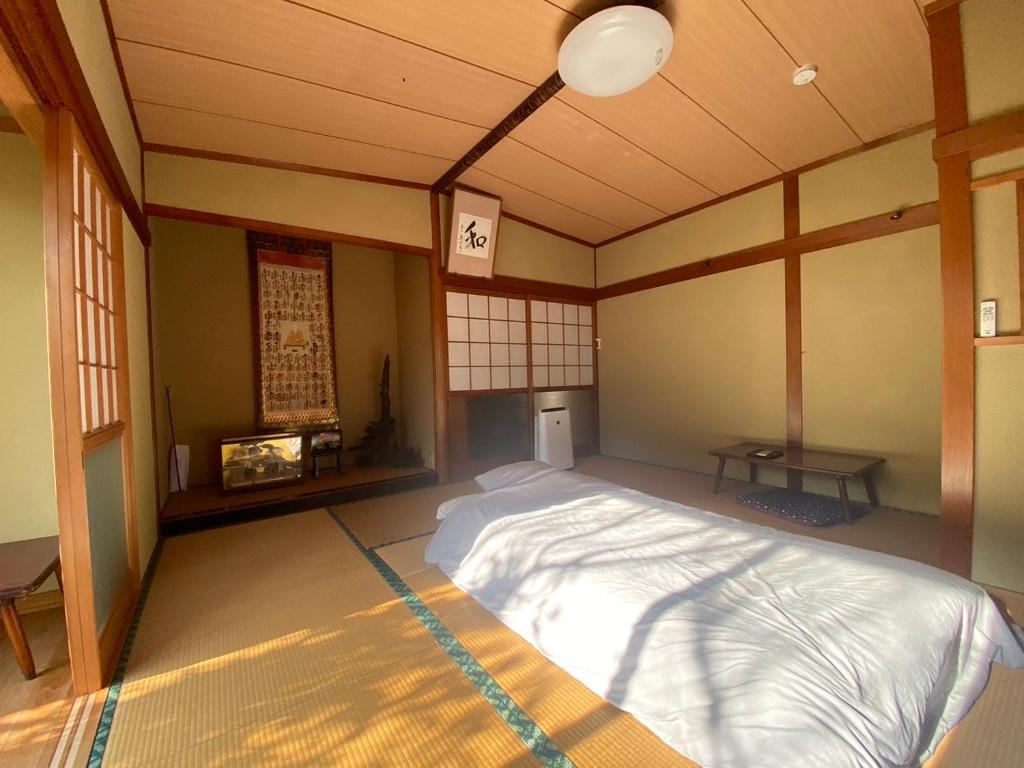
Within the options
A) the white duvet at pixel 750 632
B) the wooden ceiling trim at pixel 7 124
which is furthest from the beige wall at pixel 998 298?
the wooden ceiling trim at pixel 7 124

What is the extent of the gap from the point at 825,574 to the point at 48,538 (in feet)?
10.8

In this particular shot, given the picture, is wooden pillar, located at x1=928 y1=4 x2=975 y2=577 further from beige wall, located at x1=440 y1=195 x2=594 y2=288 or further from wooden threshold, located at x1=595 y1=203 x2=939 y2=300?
beige wall, located at x1=440 y1=195 x2=594 y2=288

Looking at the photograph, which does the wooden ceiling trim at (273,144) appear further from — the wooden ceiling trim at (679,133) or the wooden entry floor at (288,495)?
the wooden entry floor at (288,495)

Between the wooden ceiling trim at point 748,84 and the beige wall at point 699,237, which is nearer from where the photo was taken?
the wooden ceiling trim at point 748,84

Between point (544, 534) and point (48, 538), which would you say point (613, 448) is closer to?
point (544, 534)

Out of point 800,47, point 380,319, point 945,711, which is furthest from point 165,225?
point 945,711

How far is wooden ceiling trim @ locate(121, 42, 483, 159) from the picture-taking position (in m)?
2.23

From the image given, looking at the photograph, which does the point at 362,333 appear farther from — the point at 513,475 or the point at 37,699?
the point at 37,699

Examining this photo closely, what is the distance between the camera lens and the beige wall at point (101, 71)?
1.47 meters

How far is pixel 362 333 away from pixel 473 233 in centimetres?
195

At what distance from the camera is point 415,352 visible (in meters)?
4.79

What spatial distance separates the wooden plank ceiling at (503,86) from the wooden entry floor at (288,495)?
268cm

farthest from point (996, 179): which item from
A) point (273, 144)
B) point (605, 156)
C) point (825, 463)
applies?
point (273, 144)

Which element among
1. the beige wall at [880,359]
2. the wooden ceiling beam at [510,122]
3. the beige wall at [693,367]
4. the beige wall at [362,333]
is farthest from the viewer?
the beige wall at [362,333]
